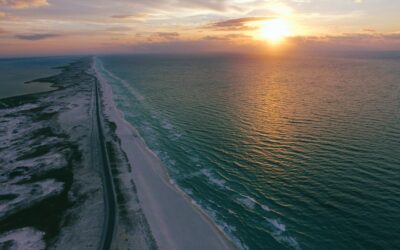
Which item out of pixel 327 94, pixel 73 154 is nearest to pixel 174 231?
pixel 73 154

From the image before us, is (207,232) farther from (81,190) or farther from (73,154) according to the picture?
(73,154)

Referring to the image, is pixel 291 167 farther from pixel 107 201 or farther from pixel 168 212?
pixel 107 201

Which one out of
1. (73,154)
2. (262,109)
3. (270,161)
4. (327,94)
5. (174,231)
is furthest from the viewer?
(327,94)

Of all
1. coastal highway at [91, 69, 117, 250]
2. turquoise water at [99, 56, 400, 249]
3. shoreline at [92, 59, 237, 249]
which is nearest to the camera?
shoreline at [92, 59, 237, 249]

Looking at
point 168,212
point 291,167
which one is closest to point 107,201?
point 168,212

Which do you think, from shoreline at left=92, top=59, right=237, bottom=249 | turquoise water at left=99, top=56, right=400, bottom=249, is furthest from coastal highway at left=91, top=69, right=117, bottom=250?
turquoise water at left=99, top=56, right=400, bottom=249

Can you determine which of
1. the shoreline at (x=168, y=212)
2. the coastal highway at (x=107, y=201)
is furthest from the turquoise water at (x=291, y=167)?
the coastal highway at (x=107, y=201)

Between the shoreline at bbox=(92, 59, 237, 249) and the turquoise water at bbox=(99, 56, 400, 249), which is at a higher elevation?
the turquoise water at bbox=(99, 56, 400, 249)

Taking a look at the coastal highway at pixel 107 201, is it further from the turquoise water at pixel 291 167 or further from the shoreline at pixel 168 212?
the turquoise water at pixel 291 167

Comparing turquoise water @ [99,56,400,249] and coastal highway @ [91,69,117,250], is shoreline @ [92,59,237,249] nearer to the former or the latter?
turquoise water @ [99,56,400,249]
